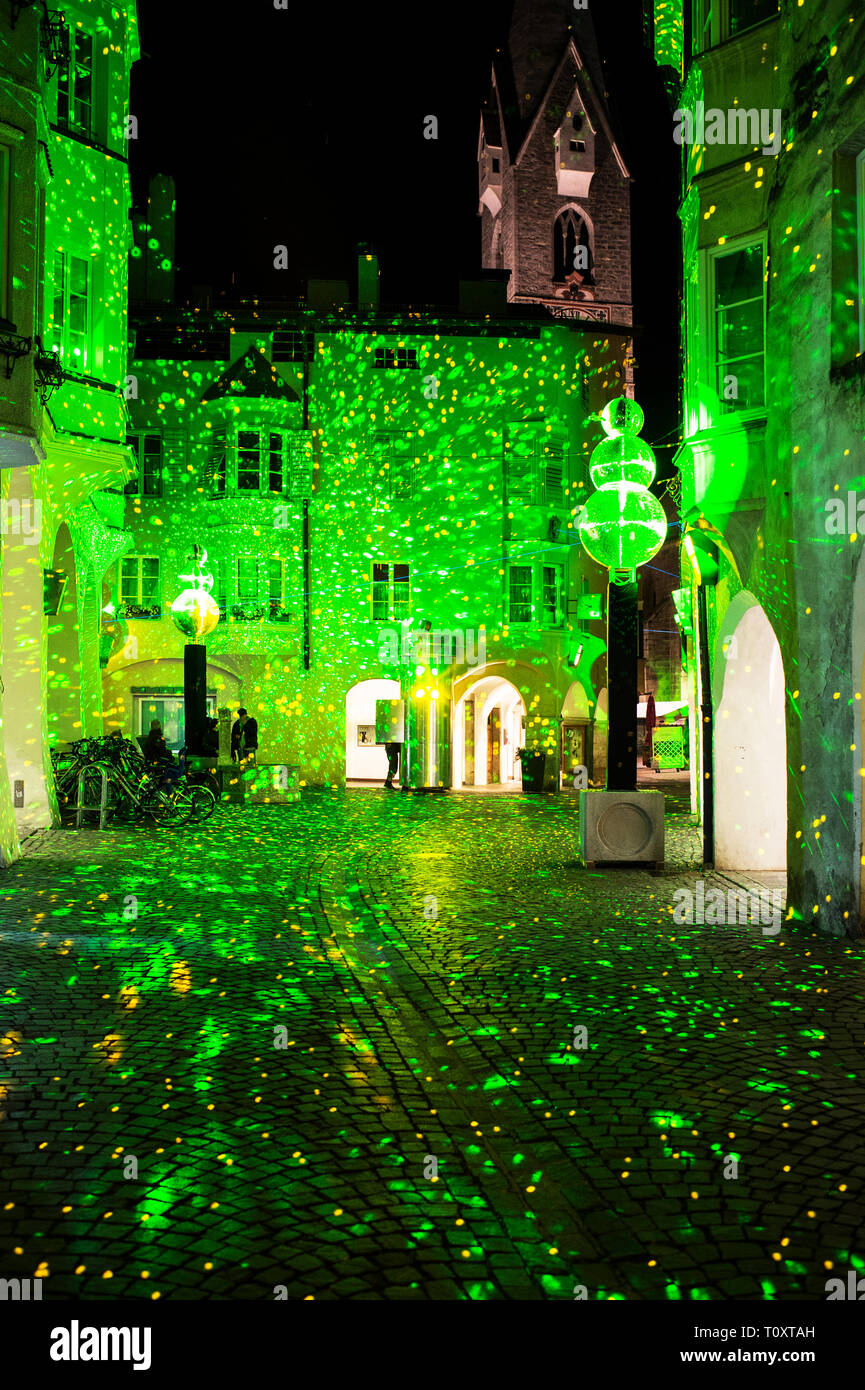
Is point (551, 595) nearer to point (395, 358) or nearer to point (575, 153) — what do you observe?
point (395, 358)

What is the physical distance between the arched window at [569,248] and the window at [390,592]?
1711 centimetres

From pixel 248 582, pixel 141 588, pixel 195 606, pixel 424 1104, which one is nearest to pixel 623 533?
pixel 424 1104

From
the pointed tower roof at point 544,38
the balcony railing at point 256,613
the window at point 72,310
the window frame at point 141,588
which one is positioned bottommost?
the balcony railing at point 256,613

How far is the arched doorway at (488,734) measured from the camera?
36.3 meters

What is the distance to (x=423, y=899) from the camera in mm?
11695

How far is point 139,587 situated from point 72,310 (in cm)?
1549

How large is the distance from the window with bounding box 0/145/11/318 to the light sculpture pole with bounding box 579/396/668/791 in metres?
7.80

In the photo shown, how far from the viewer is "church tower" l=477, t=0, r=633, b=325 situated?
45.2 metres

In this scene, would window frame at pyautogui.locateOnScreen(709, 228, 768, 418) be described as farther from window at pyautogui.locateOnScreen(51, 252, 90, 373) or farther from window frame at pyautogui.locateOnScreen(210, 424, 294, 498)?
window frame at pyautogui.locateOnScreen(210, 424, 294, 498)

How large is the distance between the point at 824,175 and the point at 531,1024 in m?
7.74

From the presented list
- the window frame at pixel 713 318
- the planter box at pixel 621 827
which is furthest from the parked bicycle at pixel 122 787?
the window frame at pixel 713 318

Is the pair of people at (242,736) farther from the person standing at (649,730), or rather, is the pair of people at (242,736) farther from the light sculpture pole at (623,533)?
the person standing at (649,730)
